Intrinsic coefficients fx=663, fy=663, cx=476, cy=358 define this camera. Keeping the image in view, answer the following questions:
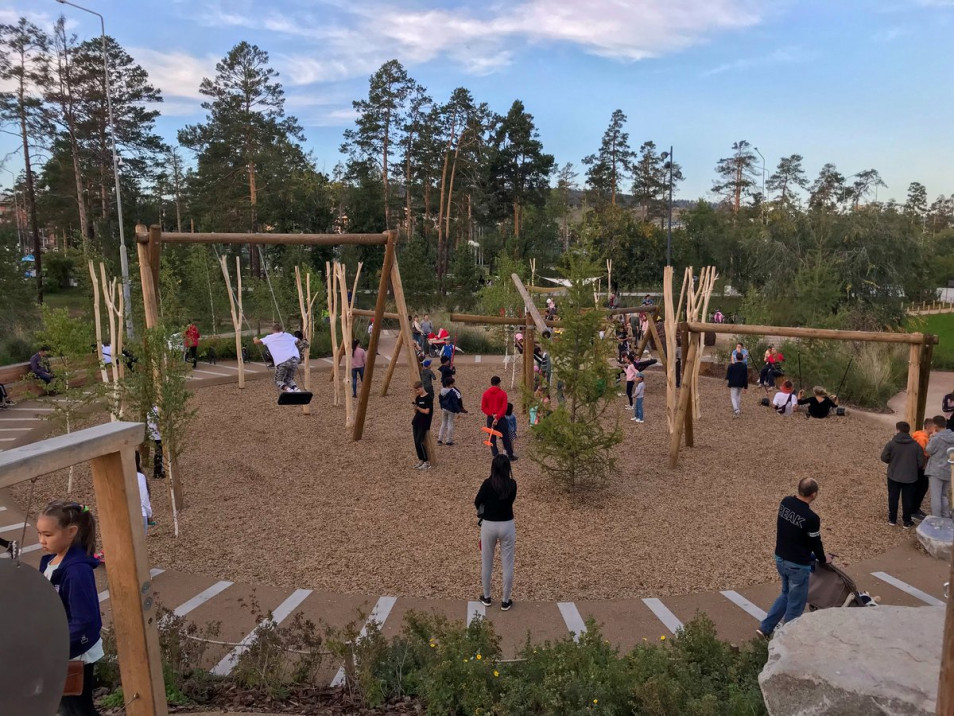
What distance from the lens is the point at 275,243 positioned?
10219 millimetres

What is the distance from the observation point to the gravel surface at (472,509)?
23.4ft

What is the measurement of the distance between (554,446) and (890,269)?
24.1 metres

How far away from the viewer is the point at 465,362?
2338 centimetres

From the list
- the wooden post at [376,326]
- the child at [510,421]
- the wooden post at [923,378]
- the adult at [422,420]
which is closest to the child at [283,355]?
the wooden post at [376,326]

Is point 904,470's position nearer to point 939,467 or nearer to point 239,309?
point 939,467

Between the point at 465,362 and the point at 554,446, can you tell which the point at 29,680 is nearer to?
the point at 554,446

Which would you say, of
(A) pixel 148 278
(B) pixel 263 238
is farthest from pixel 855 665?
(B) pixel 263 238

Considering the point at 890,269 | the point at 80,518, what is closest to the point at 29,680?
the point at 80,518

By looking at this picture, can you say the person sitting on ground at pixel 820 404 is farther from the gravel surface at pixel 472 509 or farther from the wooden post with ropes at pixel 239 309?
the wooden post with ropes at pixel 239 309

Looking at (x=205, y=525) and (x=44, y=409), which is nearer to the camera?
(x=205, y=525)

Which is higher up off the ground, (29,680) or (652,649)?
(29,680)

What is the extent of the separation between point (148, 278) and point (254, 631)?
5353 mm

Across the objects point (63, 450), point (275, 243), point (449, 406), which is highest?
point (275, 243)

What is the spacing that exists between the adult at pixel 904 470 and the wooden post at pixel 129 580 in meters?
8.61
